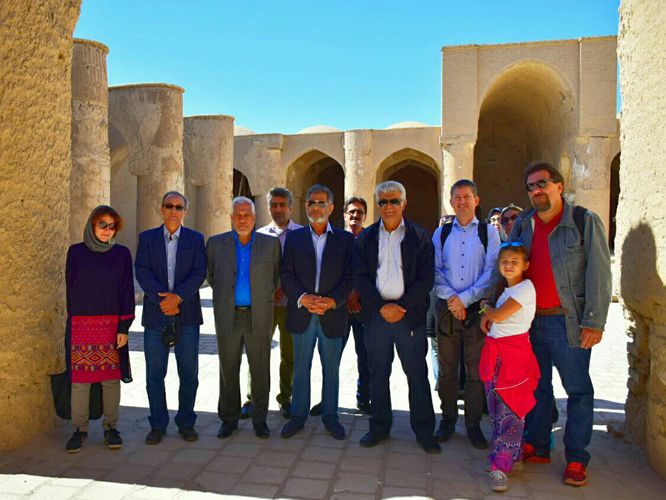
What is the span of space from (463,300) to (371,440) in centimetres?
121

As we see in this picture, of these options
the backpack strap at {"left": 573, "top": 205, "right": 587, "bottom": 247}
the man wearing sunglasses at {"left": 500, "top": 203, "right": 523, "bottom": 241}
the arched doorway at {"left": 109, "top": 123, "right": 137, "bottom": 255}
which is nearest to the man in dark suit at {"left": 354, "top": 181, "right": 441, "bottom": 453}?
the backpack strap at {"left": 573, "top": 205, "right": 587, "bottom": 247}

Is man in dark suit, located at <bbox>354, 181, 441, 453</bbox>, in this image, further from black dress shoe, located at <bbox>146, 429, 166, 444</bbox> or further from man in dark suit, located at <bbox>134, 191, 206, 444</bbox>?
black dress shoe, located at <bbox>146, 429, 166, 444</bbox>

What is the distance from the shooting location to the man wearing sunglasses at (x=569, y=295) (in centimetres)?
324

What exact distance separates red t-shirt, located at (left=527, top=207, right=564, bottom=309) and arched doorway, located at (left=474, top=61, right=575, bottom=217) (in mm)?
11959

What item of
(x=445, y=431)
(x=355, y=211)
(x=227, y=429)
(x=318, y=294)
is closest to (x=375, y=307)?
(x=318, y=294)

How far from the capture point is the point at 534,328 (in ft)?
11.6

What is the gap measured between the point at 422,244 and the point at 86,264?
239 cm

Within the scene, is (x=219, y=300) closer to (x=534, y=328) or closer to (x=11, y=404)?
(x=11, y=404)

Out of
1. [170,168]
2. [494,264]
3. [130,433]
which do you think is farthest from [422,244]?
[170,168]

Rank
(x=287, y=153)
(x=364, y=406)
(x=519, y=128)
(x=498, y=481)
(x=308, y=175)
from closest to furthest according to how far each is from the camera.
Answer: (x=498, y=481) < (x=364, y=406) < (x=287, y=153) < (x=519, y=128) < (x=308, y=175)

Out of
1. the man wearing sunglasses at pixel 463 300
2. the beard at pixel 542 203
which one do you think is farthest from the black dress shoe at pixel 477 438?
the beard at pixel 542 203

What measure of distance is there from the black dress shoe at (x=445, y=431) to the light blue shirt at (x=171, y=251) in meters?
2.27

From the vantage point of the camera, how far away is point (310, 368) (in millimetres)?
4074

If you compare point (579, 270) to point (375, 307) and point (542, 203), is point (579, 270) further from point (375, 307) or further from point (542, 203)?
point (375, 307)
